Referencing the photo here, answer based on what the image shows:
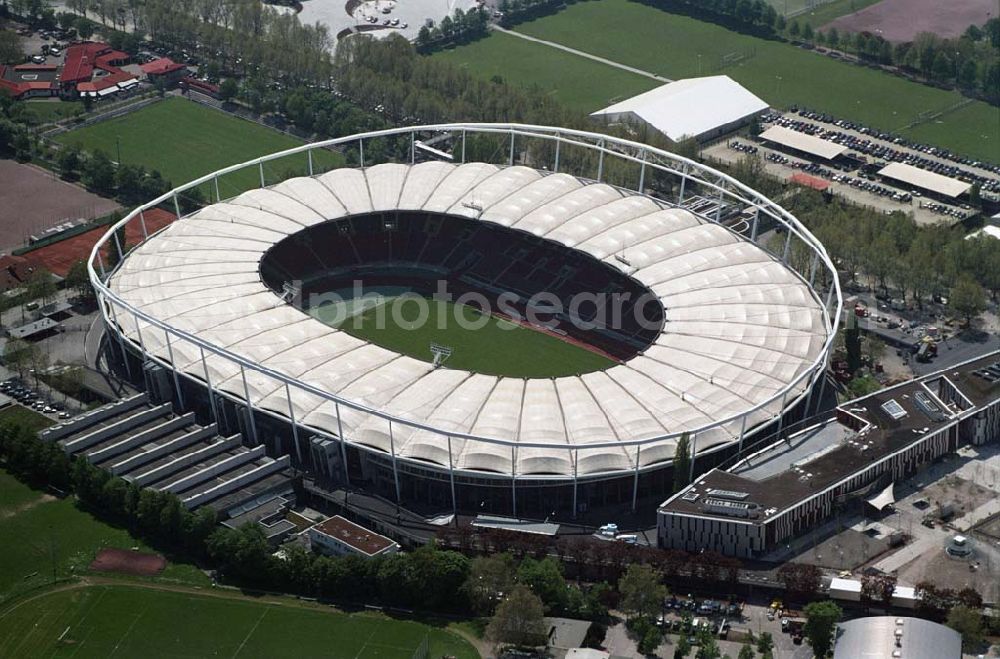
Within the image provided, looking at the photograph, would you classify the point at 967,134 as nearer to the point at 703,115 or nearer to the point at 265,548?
the point at 703,115

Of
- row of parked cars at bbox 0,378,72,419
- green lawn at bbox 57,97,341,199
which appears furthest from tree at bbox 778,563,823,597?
green lawn at bbox 57,97,341,199

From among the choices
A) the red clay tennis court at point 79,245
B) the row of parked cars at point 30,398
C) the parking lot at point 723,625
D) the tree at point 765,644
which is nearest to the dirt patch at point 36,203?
the red clay tennis court at point 79,245

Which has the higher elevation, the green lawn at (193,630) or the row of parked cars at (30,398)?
the row of parked cars at (30,398)

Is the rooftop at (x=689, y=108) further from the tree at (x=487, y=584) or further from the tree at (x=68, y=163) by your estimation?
the tree at (x=487, y=584)

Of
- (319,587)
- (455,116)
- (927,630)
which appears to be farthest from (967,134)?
(319,587)

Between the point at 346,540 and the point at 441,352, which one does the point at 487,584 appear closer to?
the point at 346,540

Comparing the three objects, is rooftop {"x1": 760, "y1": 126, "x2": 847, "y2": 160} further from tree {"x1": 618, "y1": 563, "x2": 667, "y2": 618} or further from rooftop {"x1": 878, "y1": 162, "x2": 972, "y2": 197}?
tree {"x1": 618, "y1": 563, "x2": 667, "y2": 618}
